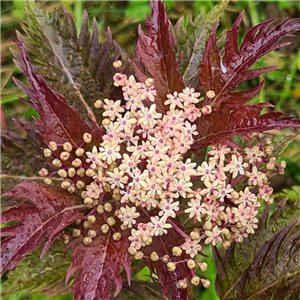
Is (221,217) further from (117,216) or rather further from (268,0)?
(268,0)

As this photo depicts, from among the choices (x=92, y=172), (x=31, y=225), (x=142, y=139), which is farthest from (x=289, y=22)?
(x=31, y=225)

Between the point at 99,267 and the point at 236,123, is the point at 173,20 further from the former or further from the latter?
the point at 99,267

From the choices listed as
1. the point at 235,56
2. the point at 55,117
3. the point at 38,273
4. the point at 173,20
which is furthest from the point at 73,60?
the point at 173,20

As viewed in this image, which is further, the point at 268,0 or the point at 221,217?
the point at 268,0

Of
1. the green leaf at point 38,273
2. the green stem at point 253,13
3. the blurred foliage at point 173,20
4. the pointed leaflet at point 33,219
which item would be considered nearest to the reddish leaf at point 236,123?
the pointed leaflet at point 33,219

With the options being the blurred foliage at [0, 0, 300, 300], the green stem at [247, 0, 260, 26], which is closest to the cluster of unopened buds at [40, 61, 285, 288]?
the blurred foliage at [0, 0, 300, 300]

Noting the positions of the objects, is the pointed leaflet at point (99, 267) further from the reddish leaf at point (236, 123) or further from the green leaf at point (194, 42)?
the green leaf at point (194, 42)
